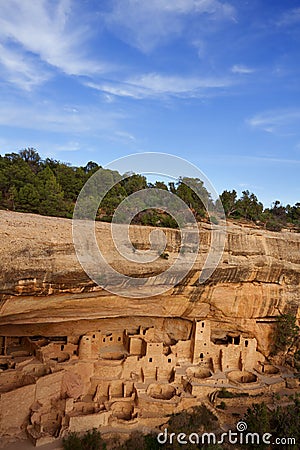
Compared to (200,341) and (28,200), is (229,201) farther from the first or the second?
(28,200)

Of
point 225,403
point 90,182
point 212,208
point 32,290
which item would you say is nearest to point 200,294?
point 225,403

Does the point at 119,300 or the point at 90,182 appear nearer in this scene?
the point at 119,300

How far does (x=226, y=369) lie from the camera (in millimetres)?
14727

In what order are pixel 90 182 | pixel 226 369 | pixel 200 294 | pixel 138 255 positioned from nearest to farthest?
pixel 138 255, pixel 200 294, pixel 226 369, pixel 90 182

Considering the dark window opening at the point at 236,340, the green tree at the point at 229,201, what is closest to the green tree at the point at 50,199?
the dark window opening at the point at 236,340

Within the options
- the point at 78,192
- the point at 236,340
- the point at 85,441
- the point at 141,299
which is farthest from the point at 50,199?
the point at 236,340

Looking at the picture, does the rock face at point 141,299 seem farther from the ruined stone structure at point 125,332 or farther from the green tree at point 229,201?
the green tree at point 229,201

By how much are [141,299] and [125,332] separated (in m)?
3.08

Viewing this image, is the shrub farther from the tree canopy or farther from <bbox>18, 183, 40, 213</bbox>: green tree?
<bbox>18, 183, 40, 213</bbox>: green tree

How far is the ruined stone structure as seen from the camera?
9.79 m

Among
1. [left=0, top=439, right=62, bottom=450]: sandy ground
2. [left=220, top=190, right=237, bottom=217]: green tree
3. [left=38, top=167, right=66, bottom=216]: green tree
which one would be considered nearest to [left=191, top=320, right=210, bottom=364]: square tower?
[left=0, top=439, right=62, bottom=450]: sandy ground

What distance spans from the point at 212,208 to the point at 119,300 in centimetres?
1009

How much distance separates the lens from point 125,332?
15094mm

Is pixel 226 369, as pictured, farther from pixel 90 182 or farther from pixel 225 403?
pixel 90 182
